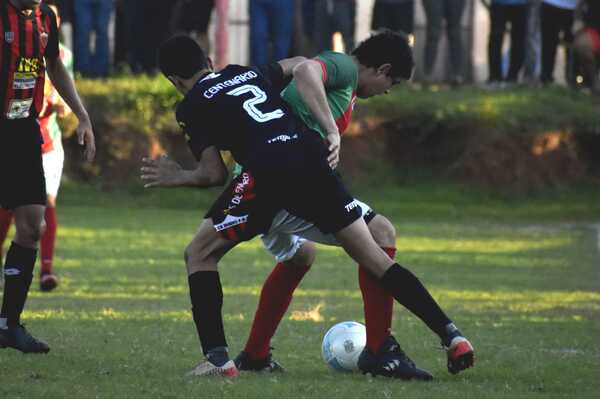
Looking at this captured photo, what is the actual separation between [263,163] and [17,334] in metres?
1.95

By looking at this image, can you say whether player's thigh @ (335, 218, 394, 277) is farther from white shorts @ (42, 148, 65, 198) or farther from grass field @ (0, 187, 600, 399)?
white shorts @ (42, 148, 65, 198)

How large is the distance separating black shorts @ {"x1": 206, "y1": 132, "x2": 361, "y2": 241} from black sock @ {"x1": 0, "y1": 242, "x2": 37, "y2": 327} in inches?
62.4

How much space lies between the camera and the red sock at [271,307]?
26.8ft

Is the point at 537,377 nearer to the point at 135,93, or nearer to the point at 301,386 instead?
the point at 301,386

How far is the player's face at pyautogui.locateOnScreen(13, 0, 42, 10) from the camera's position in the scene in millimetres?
8367

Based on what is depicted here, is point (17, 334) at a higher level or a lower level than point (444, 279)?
higher

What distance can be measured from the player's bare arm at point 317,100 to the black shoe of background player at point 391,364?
3.34 ft

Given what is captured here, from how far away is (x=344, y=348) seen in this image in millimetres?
Answer: 8148

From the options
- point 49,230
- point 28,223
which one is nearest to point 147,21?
point 49,230

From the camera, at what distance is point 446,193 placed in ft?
76.2

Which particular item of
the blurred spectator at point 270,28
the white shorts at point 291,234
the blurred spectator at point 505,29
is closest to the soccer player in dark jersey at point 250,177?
the white shorts at point 291,234

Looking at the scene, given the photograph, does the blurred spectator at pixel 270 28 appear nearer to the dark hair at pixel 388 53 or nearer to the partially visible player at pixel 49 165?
the partially visible player at pixel 49 165

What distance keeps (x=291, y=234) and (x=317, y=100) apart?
793 millimetres

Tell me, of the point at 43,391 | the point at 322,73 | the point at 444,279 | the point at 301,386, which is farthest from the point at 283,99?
the point at 444,279
